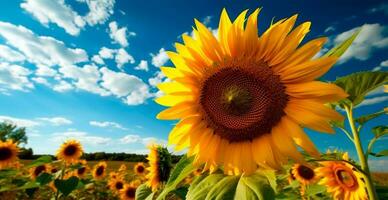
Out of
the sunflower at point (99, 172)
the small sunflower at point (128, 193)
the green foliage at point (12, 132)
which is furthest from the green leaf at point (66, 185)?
the green foliage at point (12, 132)

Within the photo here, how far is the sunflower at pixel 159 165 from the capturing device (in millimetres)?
4883

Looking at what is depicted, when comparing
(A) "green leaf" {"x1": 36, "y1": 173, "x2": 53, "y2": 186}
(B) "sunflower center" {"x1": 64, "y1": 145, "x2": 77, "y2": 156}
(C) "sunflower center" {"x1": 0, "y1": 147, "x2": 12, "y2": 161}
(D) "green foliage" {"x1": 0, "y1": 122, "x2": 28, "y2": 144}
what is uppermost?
(D) "green foliage" {"x1": 0, "y1": 122, "x2": 28, "y2": 144}

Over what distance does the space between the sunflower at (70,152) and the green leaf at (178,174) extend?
31.5 ft

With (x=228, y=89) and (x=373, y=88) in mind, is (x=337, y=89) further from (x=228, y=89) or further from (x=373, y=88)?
(x=228, y=89)

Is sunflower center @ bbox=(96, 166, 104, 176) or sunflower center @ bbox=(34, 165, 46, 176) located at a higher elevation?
sunflower center @ bbox=(96, 166, 104, 176)

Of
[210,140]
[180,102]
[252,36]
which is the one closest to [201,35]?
[252,36]

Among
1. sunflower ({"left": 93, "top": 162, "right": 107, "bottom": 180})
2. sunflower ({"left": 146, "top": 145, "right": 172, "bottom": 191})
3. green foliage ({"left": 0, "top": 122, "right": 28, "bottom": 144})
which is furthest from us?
green foliage ({"left": 0, "top": 122, "right": 28, "bottom": 144})

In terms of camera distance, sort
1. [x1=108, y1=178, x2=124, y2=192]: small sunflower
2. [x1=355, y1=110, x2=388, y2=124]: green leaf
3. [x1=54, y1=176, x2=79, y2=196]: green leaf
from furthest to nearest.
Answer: [x1=108, y1=178, x2=124, y2=192]: small sunflower, [x1=54, y1=176, x2=79, y2=196]: green leaf, [x1=355, y1=110, x2=388, y2=124]: green leaf

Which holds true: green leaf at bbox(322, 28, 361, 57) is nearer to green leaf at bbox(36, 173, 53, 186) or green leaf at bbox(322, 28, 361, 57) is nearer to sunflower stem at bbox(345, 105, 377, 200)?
sunflower stem at bbox(345, 105, 377, 200)

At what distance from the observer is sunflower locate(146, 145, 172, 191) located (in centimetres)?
488

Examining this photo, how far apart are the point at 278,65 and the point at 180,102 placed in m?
0.67

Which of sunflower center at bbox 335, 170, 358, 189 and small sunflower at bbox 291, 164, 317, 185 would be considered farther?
small sunflower at bbox 291, 164, 317, 185

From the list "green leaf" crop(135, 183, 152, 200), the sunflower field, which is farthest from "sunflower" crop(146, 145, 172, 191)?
the sunflower field

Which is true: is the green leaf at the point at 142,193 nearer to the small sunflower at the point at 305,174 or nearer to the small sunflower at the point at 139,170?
the small sunflower at the point at 305,174
